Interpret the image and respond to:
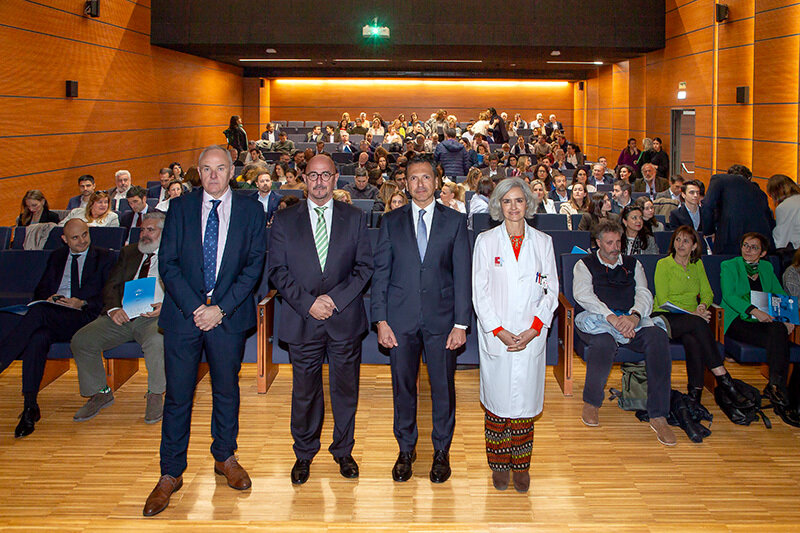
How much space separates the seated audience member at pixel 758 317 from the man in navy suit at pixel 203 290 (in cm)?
328

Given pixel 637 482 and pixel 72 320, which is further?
pixel 72 320

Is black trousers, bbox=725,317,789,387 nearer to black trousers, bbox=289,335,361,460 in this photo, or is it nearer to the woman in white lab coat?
the woman in white lab coat

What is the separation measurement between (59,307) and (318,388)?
2.23 metres

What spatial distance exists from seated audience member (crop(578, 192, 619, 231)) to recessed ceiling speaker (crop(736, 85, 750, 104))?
4240 millimetres

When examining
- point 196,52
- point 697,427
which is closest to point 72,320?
point 697,427

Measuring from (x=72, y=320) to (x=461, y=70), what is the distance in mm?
17124

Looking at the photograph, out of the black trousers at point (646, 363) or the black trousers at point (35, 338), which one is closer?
the black trousers at point (646, 363)

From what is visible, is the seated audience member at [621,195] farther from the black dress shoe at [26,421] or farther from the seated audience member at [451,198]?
the black dress shoe at [26,421]

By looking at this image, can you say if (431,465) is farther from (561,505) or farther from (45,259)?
(45,259)

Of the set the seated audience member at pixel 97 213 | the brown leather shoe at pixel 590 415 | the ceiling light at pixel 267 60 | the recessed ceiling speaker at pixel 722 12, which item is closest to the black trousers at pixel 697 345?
the brown leather shoe at pixel 590 415

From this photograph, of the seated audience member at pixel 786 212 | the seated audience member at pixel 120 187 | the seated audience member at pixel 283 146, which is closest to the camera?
the seated audience member at pixel 786 212

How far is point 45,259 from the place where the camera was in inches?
214

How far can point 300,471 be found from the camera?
3656mm

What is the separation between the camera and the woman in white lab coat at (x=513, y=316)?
3471mm
